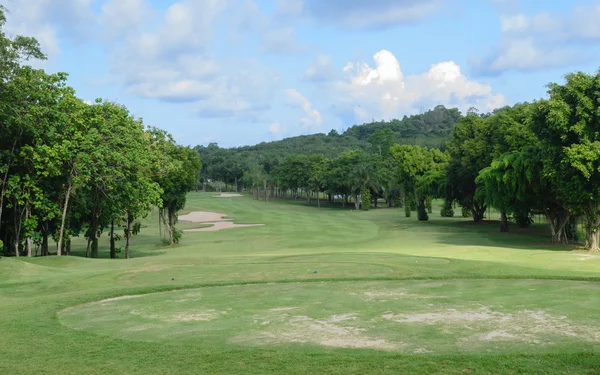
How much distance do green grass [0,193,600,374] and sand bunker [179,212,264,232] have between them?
125ft

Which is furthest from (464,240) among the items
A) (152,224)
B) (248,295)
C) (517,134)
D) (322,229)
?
(152,224)

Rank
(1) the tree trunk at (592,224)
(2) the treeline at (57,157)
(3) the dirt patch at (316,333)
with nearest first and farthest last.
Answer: (3) the dirt patch at (316,333)
(2) the treeline at (57,157)
(1) the tree trunk at (592,224)

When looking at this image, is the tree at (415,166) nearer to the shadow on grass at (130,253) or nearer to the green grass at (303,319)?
the shadow on grass at (130,253)

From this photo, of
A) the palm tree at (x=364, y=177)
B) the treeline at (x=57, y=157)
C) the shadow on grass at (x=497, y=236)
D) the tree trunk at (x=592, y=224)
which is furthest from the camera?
the palm tree at (x=364, y=177)

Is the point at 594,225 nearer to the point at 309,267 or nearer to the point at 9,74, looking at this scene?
the point at 309,267

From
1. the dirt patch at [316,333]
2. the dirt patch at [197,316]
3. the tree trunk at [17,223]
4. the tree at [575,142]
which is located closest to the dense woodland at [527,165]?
the tree at [575,142]

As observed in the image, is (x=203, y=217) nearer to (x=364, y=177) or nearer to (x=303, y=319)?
(x=364, y=177)

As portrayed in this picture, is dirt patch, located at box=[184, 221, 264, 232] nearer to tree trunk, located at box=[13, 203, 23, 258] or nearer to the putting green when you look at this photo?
tree trunk, located at box=[13, 203, 23, 258]

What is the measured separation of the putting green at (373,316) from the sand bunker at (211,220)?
45.2 m

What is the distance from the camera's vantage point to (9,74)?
89.4 ft

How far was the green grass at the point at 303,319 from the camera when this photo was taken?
8.24m

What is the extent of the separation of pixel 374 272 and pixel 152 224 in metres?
54.8

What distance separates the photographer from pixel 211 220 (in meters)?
71.2

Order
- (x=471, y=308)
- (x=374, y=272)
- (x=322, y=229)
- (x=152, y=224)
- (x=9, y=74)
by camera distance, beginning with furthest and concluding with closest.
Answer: (x=152, y=224)
(x=322, y=229)
(x=9, y=74)
(x=374, y=272)
(x=471, y=308)
